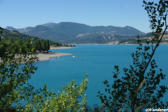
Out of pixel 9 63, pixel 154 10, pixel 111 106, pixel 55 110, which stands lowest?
pixel 55 110

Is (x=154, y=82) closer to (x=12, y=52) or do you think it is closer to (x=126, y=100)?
(x=126, y=100)

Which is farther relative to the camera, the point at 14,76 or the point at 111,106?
the point at 14,76

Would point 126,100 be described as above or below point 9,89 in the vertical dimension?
below

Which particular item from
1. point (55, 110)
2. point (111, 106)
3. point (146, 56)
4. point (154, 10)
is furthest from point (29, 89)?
point (154, 10)

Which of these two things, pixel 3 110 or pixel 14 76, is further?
pixel 14 76

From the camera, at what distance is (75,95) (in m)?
14.7

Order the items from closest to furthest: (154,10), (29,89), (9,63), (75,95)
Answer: (154,10) → (9,63) → (29,89) → (75,95)

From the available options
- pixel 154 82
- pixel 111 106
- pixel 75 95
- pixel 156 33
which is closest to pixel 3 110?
pixel 111 106

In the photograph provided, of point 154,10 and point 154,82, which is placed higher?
point 154,10

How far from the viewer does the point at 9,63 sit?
8.88m

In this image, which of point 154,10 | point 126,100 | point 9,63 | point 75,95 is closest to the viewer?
point 154,10

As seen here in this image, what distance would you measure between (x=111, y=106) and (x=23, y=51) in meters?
4.71

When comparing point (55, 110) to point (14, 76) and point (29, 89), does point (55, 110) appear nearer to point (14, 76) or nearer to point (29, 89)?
point (29, 89)

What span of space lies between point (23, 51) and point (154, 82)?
19.2ft
